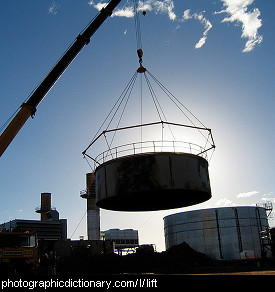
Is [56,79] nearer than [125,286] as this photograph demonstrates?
No

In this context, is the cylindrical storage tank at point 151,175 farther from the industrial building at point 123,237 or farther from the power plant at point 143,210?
the industrial building at point 123,237

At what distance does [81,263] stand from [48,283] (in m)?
21.4

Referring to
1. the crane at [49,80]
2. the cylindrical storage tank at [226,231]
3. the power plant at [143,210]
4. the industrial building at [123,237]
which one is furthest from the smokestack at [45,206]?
the crane at [49,80]

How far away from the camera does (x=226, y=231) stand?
31.5m

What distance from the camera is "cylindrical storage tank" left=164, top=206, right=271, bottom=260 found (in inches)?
1220

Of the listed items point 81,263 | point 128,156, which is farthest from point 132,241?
point 128,156

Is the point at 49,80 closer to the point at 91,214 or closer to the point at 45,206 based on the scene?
the point at 91,214

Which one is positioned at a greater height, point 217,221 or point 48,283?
point 217,221

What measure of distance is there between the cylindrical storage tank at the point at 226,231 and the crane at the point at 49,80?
21.4 metres

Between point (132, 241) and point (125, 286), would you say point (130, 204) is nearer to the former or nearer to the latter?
point (125, 286)

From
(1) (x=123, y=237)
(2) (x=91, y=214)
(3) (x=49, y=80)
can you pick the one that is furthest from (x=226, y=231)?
(1) (x=123, y=237)

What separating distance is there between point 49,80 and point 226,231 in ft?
73.4

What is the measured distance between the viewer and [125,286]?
478cm

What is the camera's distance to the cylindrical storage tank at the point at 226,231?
1220 inches
